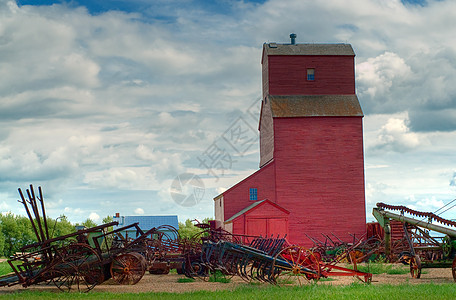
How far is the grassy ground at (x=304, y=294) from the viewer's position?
14.1 metres

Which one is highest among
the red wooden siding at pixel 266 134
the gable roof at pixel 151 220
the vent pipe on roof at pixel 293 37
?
the vent pipe on roof at pixel 293 37

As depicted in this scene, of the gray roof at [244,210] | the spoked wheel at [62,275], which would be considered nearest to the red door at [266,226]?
the gray roof at [244,210]

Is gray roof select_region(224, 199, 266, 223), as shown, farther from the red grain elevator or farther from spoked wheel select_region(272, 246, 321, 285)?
spoked wheel select_region(272, 246, 321, 285)

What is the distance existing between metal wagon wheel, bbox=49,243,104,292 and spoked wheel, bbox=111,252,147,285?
1.95 ft

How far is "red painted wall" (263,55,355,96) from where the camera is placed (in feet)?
132

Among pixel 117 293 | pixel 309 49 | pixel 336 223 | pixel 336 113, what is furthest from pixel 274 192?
pixel 117 293

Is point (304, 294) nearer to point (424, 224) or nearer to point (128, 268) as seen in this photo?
point (128, 268)

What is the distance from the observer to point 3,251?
5834 centimetres

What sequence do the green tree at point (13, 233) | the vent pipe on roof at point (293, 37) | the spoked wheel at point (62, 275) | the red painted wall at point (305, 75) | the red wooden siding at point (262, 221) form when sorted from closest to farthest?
the spoked wheel at point (62, 275) < the red wooden siding at point (262, 221) < the red painted wall at point (305, 75) < the vent pipe on roof at point (293, 37) < the green tree at point (13, 233)

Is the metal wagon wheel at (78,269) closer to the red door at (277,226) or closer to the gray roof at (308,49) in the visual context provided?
the red door at (277,226)

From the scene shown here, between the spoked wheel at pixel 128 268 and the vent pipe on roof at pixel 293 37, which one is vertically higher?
the vent pipe on roof at pixel 293 37

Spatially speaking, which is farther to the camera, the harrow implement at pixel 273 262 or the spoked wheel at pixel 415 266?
the spoked wheel at pixel 415 266

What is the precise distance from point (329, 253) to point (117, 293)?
1806 centimetres

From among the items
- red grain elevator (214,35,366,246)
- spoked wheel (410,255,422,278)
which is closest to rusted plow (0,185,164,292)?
spoked wheel (410,255,422,278)
